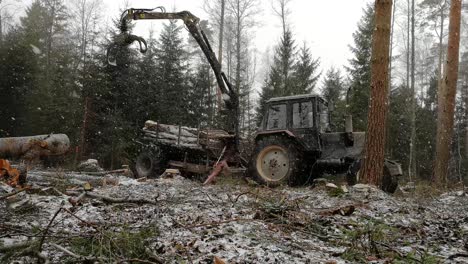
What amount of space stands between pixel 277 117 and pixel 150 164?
13.4 feet

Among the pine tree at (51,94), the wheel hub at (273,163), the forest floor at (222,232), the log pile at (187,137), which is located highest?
the pine tree at (51,94)

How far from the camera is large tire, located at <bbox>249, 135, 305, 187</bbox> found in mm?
7828

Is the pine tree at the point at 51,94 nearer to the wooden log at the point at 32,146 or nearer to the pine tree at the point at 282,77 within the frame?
the wooden log at the point at 32,146

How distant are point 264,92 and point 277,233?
18.2 m

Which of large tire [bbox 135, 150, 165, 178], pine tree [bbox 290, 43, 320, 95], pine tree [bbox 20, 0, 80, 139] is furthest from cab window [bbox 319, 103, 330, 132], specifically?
pine tree [bbox 290, 43, 320, 95]

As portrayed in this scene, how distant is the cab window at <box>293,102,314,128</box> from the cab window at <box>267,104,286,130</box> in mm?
278

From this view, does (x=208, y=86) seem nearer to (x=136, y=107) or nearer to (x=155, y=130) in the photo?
(x=136, y=107)

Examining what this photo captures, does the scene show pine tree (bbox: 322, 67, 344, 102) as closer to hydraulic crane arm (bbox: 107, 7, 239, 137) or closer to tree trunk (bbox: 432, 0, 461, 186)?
tree trunk (bbox: 432, 0, 461, 186)

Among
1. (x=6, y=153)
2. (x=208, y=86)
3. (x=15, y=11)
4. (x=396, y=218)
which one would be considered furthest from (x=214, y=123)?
(x=15, y=11)

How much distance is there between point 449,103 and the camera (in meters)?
9.48

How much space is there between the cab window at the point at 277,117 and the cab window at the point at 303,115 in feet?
0.91

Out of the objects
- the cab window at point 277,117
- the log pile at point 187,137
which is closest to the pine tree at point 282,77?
the log pile at point 187,137

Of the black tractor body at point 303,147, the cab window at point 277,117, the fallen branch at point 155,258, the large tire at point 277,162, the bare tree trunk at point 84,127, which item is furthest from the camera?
the bare tree trunk at point 84,127

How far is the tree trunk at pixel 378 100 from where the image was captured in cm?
655
